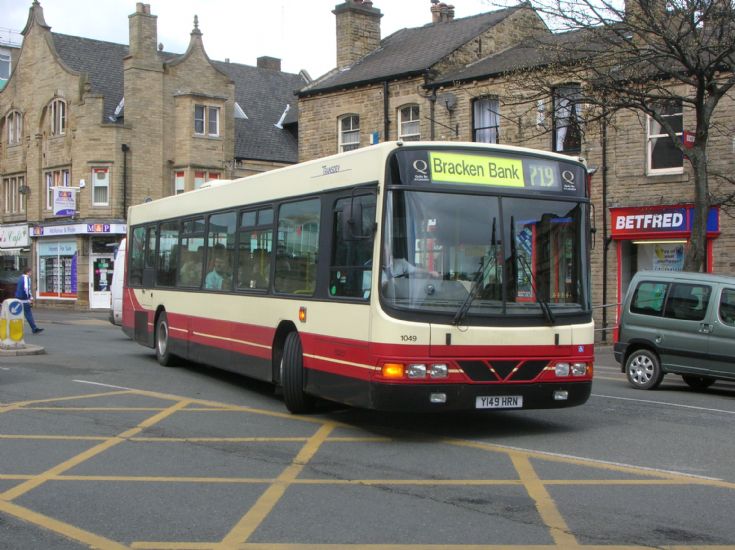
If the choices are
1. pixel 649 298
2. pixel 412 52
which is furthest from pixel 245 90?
pixel 649 298

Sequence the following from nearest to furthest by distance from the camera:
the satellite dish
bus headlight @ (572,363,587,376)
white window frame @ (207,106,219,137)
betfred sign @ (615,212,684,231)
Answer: bus headlight @ (572,363,587,376), betfred sign @ (615,212,684,231), the satellite dish, white window frame @ (207,106,219,137)

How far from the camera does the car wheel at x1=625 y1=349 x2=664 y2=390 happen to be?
15.2 metres

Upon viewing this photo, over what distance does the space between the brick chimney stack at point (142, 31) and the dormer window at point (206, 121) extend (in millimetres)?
3312

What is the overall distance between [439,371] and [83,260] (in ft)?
121

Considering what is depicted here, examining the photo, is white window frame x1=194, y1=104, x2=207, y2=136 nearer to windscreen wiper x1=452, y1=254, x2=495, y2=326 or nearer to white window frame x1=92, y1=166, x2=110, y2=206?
white window frame x1=92, y1=166, x2=110, y2=206

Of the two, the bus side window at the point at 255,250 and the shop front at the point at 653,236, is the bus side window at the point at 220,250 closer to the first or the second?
the bus side window at the point at 255,250

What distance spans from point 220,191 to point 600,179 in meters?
14.5

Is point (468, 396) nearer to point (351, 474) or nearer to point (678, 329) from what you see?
point (351, 474)

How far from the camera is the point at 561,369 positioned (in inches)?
379

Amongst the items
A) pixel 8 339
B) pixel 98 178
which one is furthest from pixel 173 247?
pixel 98 178

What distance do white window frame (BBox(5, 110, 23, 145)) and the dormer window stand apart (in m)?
10.1

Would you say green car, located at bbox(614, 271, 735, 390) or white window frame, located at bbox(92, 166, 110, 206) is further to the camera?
white window frame, located at bbox(92, 166, 110, 206)

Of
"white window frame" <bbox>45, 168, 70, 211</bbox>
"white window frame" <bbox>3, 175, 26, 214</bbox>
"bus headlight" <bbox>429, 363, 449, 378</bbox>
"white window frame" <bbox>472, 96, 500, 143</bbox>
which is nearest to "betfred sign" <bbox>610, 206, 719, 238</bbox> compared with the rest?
"white window frame" <bbox>472, 96, 500, 143</bbox>

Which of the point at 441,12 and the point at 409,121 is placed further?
the point at 441,12
